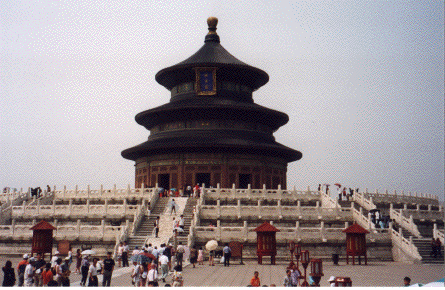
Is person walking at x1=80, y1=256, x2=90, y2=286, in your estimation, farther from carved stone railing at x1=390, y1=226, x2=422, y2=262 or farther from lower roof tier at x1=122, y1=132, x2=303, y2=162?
lower roof tier at x1=122, y1=132, x2=303, y2=162

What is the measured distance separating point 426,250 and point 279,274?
11592 millimetres

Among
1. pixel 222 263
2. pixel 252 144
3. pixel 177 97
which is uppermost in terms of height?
pixel 177 97

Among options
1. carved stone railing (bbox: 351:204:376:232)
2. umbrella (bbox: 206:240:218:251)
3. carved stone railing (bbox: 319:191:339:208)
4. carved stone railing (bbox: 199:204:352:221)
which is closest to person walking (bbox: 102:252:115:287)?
umbrella (bbox: 206:240:218:251)

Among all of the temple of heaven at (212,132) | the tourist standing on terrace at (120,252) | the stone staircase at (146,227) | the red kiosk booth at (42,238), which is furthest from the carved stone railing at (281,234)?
the temple of heaven at (212,132)

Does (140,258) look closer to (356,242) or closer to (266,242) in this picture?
(266,242)

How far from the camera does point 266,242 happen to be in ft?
93.4

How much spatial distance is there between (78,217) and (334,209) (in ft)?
55.3

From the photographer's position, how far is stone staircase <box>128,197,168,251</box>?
102ft

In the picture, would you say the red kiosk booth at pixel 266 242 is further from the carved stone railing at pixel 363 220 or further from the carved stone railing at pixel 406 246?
the carved stone railing at pixel 406 246

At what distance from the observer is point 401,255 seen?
3036cm

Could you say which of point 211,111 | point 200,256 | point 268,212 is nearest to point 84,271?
point 200,256

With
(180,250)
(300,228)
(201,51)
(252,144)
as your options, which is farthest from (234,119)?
(180,250)

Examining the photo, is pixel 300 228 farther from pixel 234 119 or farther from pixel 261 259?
pixel 234 119

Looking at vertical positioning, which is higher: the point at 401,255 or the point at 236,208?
the point at 236,208
